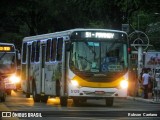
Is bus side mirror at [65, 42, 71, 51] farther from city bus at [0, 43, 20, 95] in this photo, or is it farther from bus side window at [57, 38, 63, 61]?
city bus at [0, 43, 20, 95]

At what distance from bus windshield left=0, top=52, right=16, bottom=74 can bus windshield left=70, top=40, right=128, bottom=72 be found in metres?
12.3

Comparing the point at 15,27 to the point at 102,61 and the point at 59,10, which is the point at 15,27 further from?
the point at 102,61

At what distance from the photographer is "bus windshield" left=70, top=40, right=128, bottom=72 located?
2591cm

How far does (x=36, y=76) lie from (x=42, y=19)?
123 feet

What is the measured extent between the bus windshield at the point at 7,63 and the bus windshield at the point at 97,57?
40.4 ft

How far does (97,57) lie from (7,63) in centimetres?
1316

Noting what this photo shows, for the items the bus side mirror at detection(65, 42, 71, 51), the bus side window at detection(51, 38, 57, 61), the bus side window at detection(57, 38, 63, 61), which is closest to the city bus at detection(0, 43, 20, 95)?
the bus side window at detection(51, 38, 57, 61)

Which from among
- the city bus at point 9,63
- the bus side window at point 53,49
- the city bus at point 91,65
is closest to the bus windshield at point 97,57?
the city bus at point 91,65

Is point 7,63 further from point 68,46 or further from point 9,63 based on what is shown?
point 68,46

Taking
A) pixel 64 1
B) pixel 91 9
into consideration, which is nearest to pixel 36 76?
pixel 91 9

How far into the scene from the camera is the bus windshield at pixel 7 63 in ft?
124

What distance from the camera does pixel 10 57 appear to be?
38.1 meters

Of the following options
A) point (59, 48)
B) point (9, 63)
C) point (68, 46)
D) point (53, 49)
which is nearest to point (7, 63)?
point (9, 63)

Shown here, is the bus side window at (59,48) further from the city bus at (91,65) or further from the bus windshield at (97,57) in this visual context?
the bus windshield at (97,57)
